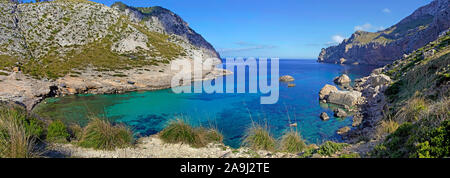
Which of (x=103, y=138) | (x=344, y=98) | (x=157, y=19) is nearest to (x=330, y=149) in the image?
(x=103, y=138)

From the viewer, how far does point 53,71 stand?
115 feet

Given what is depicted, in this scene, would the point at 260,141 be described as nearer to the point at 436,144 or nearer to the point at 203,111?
the point at 436,144

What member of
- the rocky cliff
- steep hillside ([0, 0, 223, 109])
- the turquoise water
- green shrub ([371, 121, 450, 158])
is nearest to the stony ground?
green shrub ([371, 121, 450, 158])

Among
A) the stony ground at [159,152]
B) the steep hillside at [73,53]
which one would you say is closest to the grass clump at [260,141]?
the stony ground at [159,152]

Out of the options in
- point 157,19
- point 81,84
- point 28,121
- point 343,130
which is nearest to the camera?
point 28,121

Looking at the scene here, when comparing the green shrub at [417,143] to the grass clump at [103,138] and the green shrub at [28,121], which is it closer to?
the grass clump at [103,138]

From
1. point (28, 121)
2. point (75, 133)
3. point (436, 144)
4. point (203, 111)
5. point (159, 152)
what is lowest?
point (203, 111)

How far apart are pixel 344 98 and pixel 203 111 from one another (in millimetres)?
17811

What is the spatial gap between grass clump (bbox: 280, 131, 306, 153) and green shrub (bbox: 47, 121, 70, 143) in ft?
30.7

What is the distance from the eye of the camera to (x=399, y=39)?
90062mm

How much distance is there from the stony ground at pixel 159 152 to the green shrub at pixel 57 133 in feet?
2.04

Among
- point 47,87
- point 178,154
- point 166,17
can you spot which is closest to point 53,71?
point 47,87

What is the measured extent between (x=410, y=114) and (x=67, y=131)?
15573mm
